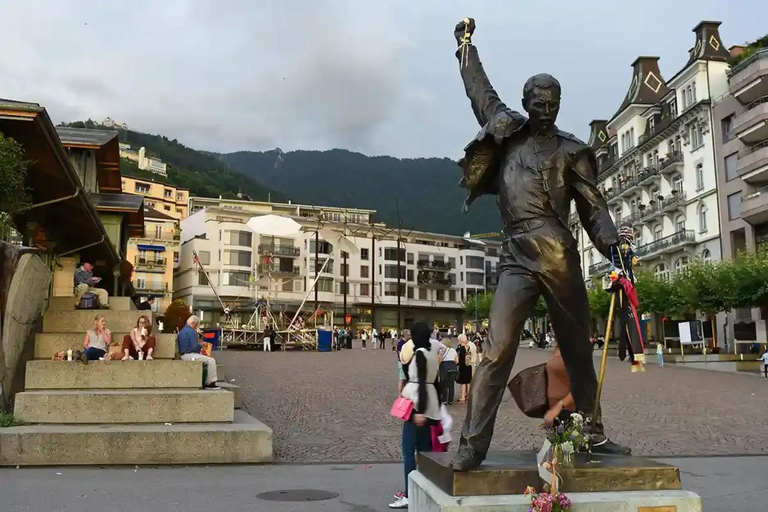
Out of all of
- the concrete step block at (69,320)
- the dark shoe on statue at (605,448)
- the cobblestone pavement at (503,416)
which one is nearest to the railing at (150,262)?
the cobblestone pavement at (503,416)

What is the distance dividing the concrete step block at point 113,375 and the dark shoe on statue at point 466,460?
273 inches

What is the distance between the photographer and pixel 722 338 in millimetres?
46344

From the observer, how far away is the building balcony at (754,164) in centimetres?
4043

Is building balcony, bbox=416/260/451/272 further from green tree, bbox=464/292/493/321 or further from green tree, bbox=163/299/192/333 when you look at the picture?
green tree, bbox=163/299/192/333

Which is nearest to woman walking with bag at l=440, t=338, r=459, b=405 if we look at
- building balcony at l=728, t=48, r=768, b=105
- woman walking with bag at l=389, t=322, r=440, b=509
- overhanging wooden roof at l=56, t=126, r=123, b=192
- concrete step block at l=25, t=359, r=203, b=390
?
concrete step block at l=25, t=359, r=203, b=390

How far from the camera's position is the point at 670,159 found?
171ft

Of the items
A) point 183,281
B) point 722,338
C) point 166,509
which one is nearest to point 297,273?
point 183,281

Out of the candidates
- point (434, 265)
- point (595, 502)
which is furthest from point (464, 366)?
point (434, 265)

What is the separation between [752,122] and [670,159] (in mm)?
11483

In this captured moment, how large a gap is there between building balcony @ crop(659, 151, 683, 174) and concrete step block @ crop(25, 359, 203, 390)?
48165 mm

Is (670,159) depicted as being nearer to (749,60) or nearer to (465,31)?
(749,60)

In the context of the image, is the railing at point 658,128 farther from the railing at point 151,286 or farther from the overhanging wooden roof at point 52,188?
the railing at point 151,286

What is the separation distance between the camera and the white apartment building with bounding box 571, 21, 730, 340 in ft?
157

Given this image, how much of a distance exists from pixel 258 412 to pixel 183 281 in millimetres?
72570
